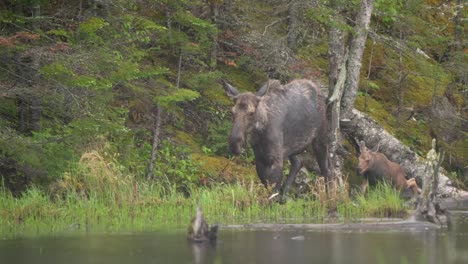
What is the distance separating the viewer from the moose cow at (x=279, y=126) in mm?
17422

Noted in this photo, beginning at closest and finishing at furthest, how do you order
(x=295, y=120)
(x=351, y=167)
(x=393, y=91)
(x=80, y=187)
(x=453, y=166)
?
1. (x=80, y=187)
2. (x=295, y=120)
3. (x=351, y=167)
4. (x=453, y=166)
5. (x=393, y=91)

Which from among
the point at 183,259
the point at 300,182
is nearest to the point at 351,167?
the point at 300,182

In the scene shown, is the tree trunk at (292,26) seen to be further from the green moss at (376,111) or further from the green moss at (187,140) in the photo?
the green moss at (187,140)

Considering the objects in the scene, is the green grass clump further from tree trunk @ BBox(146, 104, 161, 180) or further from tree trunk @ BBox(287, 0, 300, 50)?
tree trunk @ BBox(287, 0, 300, 50)

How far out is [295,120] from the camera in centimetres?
1916

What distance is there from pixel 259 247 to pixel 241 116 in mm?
5925

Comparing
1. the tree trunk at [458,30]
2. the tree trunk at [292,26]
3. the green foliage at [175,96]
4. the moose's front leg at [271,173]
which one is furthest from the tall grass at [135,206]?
the tree trunk at [458,30]

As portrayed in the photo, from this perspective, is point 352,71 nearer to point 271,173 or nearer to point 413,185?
point 413,185

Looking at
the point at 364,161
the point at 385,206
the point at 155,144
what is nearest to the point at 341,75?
the point at 364,161

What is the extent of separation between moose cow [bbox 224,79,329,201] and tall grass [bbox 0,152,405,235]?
2.04ft

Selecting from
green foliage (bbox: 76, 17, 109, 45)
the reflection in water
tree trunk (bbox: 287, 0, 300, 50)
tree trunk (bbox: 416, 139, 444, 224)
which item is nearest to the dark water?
the reflection in water

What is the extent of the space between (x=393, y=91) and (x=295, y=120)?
8.98m

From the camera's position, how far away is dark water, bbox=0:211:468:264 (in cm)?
1048

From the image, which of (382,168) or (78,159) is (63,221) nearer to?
(78,159)
